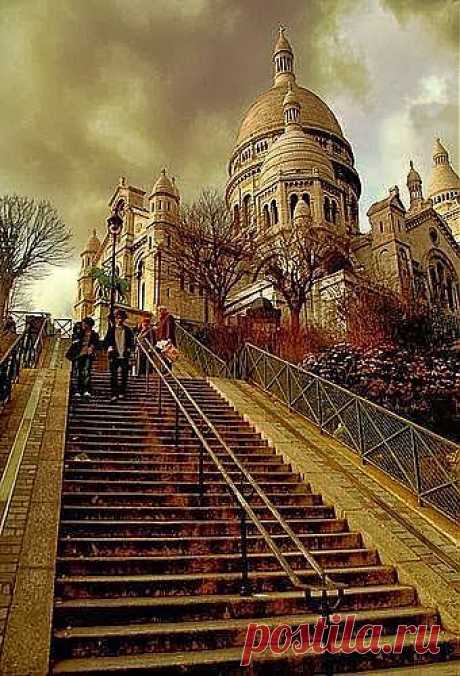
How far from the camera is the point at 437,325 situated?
64.1 ft

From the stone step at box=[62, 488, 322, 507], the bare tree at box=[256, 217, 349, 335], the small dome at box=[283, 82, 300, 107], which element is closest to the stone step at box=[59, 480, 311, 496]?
the stone step at box=[62, 488, 322, 507]

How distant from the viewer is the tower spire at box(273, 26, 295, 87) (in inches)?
2359

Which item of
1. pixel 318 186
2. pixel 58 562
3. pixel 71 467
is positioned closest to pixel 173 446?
pixel 71 467

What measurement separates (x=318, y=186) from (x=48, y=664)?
41.5 m

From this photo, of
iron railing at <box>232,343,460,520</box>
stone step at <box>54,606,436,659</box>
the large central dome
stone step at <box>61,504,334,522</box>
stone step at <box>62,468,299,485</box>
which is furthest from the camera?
the large central dome

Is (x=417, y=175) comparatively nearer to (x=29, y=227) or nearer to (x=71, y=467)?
(x=29, y=227)

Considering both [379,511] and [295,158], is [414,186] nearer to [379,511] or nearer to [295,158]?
[295,158]

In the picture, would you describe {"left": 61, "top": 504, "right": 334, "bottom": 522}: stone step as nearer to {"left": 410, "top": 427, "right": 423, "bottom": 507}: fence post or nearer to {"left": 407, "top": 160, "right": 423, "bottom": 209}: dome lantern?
{"left": 410, "top": 427, "right": 423, "bottom": 507}: fence post

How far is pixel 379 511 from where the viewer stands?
7230mm

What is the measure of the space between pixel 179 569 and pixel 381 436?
4.54 m

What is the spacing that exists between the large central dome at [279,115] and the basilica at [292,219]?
0.13 m

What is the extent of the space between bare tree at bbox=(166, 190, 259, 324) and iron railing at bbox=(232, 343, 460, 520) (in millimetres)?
14600

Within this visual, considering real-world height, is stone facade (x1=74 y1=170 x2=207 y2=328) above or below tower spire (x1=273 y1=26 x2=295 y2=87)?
below

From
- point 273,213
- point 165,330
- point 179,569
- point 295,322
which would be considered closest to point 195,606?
point 179,569
